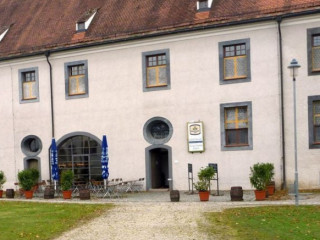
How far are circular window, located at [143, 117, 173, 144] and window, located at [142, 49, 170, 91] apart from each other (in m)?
1.67

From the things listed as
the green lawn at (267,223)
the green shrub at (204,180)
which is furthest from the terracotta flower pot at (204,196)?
the green lawn at (267,223)

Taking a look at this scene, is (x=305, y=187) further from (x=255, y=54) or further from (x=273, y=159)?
(x=255, y=54)

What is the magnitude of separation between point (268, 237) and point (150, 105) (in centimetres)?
1558

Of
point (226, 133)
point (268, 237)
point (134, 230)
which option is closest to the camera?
point (268, 237)

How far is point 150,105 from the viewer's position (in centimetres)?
2892

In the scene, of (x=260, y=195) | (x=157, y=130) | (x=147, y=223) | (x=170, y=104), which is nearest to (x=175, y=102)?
(x=170, y=104)

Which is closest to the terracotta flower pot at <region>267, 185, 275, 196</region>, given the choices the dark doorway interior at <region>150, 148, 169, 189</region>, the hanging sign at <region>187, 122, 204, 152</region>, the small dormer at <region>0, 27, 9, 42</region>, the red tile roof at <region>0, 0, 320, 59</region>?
the hanging sign at <region>187, 122, 204, 152</region>

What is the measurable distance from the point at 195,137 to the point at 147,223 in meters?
11.0

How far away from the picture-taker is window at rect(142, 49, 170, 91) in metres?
28.6

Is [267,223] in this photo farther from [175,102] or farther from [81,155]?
[81,155]

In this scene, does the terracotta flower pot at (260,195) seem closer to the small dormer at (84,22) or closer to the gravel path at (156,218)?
the gravel path at (156,218)

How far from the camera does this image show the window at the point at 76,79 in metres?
31.0

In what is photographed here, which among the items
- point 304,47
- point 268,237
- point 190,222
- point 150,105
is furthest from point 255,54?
point 268,237

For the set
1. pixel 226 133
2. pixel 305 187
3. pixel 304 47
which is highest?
pixel 304 47
